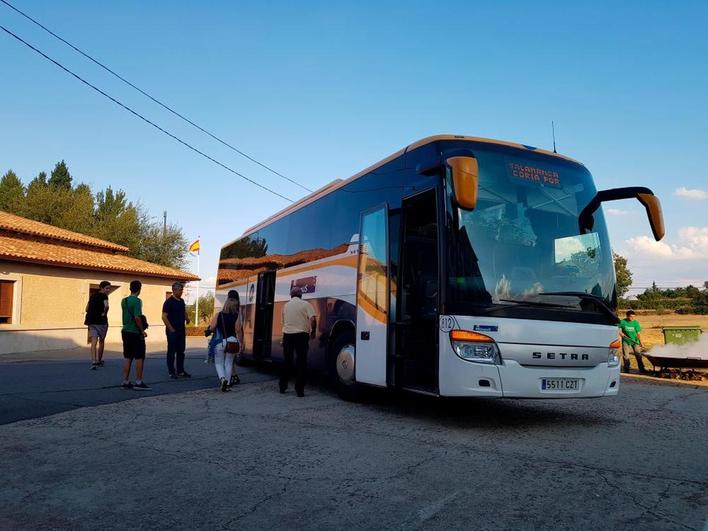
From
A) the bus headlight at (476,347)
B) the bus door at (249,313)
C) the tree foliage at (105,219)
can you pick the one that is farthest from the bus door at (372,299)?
the tree foliage at (105,219)

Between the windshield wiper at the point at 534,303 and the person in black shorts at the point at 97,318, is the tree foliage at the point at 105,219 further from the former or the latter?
the windshield wiper at the point at 534,303

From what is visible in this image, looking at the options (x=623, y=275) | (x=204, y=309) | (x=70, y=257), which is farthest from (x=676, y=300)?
(x=70, y=257)

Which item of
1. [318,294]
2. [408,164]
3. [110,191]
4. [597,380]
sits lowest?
[597,380]

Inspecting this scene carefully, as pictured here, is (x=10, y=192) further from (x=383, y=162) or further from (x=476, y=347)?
(x=476, y=347)

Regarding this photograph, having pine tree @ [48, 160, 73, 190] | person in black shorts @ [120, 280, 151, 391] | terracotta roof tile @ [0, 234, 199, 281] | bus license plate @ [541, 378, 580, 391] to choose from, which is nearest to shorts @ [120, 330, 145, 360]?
person in black shorts @ [120, 280, 151, 391]

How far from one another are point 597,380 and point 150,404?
6.16 metres

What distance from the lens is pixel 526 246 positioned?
673cm

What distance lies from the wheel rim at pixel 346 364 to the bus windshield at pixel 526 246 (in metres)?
2.57

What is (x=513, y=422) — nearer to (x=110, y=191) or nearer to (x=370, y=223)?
(x=370, y=223)

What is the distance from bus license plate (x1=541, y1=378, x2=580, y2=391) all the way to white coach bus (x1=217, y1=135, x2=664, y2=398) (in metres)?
0.01

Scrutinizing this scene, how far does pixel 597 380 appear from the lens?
6.84 m

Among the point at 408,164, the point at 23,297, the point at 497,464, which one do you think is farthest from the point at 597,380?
Result: the point at 23,297

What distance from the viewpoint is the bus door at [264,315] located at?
1245 centimetres

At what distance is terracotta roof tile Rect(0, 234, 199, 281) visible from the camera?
20.6 metres
